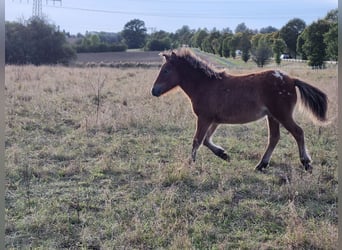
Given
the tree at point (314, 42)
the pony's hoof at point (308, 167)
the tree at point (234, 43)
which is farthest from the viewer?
the tree at point (314, 42)

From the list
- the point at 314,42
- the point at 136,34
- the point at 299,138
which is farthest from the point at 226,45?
the point at 299,138

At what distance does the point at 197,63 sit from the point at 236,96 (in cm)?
85

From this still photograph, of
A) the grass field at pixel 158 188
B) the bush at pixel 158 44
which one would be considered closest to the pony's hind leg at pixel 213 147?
the grass field at pixel 158 188

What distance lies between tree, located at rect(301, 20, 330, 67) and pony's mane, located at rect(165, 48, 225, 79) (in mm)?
8366

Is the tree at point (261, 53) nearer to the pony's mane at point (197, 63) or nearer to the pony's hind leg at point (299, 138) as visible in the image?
the pony's mane at point (197, 63)

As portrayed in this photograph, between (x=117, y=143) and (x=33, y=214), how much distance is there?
108 inches

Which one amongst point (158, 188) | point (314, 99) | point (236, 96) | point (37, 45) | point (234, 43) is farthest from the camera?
point (37, 45)

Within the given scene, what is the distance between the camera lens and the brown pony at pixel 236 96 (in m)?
5.27

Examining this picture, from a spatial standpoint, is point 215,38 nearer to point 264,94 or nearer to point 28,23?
point 264,94

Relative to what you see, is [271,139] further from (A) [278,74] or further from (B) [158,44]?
(B) [158,44]

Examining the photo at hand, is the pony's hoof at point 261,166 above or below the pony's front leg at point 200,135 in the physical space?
below

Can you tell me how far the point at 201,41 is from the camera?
250 inches

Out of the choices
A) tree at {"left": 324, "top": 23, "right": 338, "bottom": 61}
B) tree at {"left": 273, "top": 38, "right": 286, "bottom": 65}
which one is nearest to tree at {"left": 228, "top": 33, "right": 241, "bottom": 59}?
tree at {"left": 273, "top": 38, "right": 286, "bottom": 65}

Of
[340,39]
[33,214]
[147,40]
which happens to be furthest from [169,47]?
[340,39]
